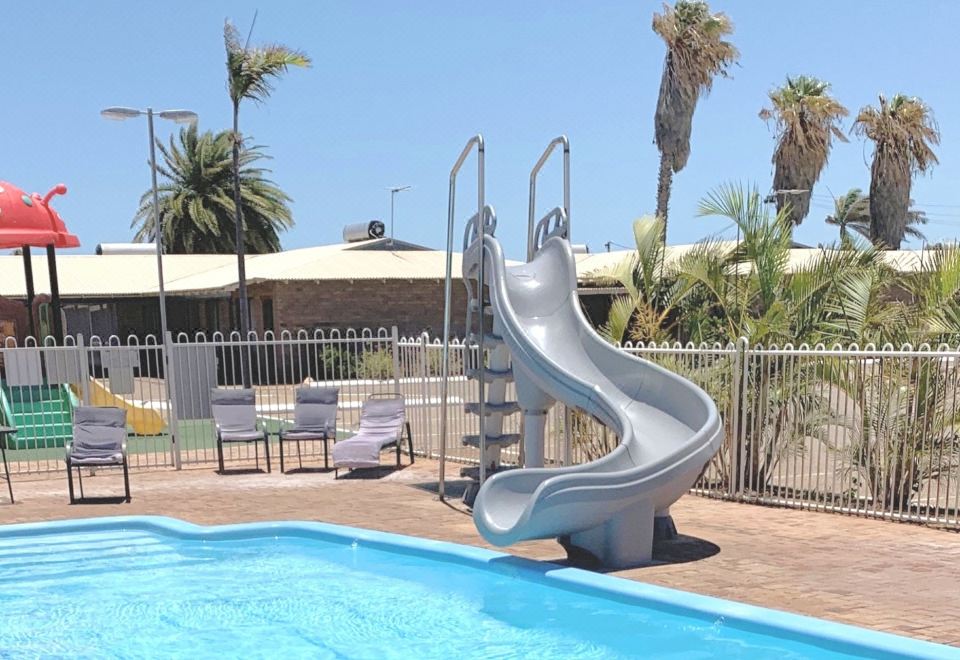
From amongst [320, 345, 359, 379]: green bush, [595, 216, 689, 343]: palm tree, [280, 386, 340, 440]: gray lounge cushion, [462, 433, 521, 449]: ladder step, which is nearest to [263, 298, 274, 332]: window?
[320, 345, 359, 379]: green bush

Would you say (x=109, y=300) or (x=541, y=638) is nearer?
(x=541, y=638)

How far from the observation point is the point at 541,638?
700 cm

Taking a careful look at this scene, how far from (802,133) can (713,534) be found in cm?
2454

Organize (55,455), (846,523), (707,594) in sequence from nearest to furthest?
(707,594) < (846,523) < (55,455)

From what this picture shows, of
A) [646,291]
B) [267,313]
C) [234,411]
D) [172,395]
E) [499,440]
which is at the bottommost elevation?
[499,440]

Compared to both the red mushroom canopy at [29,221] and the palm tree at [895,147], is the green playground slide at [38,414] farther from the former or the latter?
the palm tree at [895,147]

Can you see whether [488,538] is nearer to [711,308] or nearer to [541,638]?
[541,638]

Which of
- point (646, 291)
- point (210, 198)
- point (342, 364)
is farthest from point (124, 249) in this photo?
point (646, 291)

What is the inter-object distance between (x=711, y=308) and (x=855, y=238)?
1.79m

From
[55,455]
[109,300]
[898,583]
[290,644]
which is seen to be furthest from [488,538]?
[109,300]

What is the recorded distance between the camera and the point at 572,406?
883 cm

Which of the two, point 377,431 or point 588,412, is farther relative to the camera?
point 377,431

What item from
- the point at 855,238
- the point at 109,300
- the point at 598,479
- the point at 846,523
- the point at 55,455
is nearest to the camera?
the point at 598,479

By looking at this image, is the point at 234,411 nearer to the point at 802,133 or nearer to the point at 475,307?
the point at 475,307
